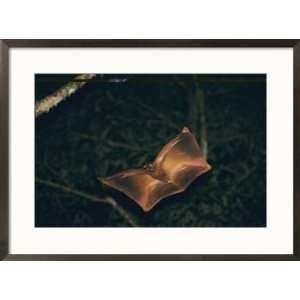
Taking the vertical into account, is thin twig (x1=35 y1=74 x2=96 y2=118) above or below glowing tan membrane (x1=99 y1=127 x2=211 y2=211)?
above

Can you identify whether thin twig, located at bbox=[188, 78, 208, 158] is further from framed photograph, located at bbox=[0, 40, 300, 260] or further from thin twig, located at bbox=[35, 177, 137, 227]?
thin twig, located at bbox=[35, 177, 137, 227]

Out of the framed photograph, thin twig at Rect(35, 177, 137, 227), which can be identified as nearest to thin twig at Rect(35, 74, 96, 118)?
the framed photograph

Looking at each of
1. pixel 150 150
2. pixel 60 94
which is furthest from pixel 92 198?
pixel 60 94

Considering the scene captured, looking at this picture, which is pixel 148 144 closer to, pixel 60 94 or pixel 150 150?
pixel 150 150

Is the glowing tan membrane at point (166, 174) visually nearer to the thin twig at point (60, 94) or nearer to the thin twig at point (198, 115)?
the thin twig at point (198, 115)

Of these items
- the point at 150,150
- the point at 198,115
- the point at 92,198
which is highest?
the point at 198,115
